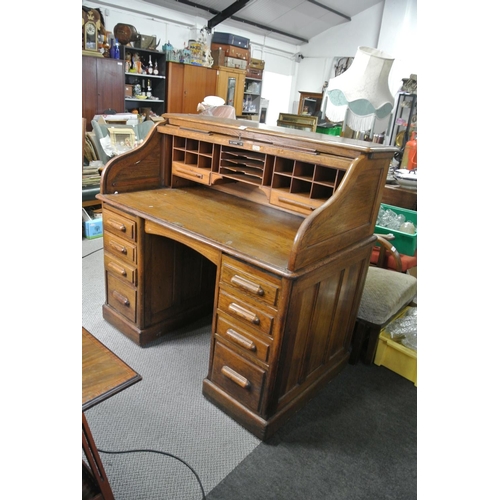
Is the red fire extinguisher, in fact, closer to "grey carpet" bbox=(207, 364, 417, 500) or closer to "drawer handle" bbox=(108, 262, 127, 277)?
"grey carpet" bbox=(207, 364, 417, 500)

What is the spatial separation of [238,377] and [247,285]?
48cm

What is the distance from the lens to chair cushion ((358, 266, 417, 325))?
2.26 meters

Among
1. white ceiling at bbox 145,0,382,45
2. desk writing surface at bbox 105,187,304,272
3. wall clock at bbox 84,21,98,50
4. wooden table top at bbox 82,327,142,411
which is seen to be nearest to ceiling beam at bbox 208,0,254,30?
white ceiling at bbox 145,0,382,45

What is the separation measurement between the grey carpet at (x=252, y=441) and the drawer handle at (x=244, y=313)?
57cm

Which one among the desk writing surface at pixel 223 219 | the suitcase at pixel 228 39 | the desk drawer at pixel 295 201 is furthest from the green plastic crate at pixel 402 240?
the suitcase at pixel 228 39

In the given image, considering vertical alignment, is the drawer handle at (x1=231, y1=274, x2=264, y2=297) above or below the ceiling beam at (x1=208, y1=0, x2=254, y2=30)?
below

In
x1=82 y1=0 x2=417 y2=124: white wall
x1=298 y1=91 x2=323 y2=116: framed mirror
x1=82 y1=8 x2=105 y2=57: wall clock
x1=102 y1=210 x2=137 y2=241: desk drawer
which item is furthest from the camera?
x1=298 y1=91 x2=323 y2=116: framed mirror

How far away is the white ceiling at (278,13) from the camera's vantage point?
677 cm

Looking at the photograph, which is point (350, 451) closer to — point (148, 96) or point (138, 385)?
point (138, 385)

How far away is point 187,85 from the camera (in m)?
6.46

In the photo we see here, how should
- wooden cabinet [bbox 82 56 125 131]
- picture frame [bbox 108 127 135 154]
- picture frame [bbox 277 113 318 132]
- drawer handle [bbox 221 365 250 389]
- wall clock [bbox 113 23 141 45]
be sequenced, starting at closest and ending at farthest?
drawer handle [bbox 221 365 250 389], picture frame [bbox 108 127 135 154], wooden cabinet [bbox 82 56 125 131], wall clock [bbox 113 23 141 45], picture frame [bbox 277 113 318 132]

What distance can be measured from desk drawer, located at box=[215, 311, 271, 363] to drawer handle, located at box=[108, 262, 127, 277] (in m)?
0.73
